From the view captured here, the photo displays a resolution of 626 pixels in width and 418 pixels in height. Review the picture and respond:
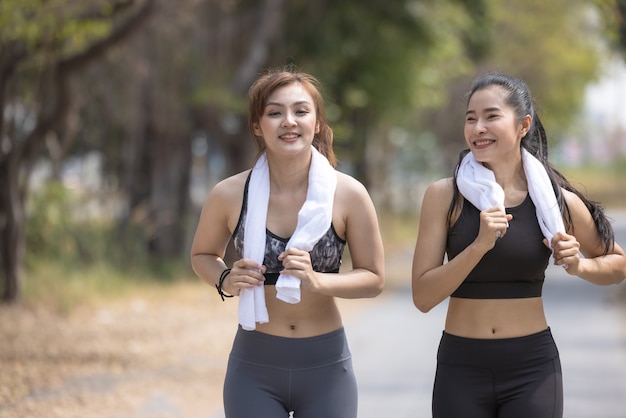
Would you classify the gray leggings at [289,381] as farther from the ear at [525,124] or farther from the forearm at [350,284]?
the ear at [525,124]

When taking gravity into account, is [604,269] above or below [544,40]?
below

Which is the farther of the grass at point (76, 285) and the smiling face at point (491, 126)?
the grass at point (76, 285)

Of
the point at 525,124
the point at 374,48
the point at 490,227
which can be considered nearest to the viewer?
A: the point at 490,227

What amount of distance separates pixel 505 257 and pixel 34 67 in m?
9.98

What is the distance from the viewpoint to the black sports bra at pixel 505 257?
3.59 metres

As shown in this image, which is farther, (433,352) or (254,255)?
(433,352)

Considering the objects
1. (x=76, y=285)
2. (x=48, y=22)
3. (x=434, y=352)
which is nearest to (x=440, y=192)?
(x=434, y=352)

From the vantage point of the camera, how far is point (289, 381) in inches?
143

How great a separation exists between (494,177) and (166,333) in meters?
8.08

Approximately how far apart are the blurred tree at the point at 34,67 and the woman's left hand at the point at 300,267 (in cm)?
→ 634

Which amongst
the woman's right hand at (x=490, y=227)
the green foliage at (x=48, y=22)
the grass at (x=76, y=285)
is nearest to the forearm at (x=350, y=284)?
the woman's right hand at (x=490, y=227)

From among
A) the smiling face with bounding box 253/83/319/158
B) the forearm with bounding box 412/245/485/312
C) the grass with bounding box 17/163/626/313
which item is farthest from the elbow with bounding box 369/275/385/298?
the grass with bounding box 17/163/626/313

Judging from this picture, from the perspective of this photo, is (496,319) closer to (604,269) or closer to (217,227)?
(604,269)

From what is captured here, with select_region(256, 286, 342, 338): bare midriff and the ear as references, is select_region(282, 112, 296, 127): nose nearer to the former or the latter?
select_region(256, 286, 342, 338): bare midriff
